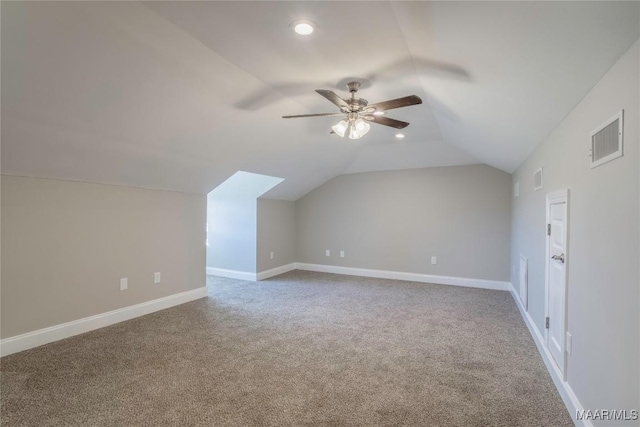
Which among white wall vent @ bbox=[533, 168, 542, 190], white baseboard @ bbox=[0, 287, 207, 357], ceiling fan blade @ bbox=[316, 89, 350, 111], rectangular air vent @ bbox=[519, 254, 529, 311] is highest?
ceiling fan blade @ bbox=[316, 89, 350, 111]

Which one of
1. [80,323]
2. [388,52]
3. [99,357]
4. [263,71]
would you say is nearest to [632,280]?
[388,52]

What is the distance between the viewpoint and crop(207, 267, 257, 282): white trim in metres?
6.00

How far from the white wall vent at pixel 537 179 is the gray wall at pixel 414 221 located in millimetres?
2163

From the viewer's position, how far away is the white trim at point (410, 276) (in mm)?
5434

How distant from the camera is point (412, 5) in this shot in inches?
60.3

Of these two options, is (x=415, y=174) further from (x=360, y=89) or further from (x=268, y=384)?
(x=268, y=384)

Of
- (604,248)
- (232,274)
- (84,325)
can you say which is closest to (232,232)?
(232,274)

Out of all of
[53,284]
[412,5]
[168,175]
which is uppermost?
[412,5]

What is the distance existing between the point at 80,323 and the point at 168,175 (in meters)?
Result: 1.85

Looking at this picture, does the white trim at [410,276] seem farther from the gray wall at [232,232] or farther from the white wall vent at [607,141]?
the white wall vent at [607,141]

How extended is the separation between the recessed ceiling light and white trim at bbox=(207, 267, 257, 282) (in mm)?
4757

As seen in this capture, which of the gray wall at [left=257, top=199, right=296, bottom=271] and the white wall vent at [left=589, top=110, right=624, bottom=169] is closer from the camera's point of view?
the white wall vent at [left=589, top=110, right=624, bottom=169]

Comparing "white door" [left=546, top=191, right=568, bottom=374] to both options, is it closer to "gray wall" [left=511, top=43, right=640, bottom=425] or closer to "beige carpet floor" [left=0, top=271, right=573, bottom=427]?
"gray wall" [left=511, top=43, right=640, bottom=425]

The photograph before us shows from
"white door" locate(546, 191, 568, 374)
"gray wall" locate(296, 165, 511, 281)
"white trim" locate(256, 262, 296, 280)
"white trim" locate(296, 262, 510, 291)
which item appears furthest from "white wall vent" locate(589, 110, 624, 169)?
"white trim" locate(256, 262, 296, 280)
